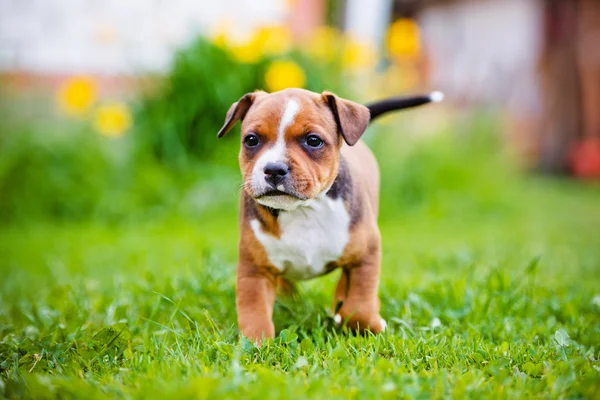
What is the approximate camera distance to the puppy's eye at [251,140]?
3.18m

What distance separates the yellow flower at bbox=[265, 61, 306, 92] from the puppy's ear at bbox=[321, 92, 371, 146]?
4.14 m

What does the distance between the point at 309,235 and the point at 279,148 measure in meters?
0.47

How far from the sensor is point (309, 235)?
3.31 m

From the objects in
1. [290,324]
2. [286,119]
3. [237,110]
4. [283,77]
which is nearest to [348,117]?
[286,119]

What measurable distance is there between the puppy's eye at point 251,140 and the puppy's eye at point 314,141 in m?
0.23

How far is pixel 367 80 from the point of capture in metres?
9.33

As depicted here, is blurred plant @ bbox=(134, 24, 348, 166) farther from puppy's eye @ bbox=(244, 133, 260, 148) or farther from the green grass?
puppy's eye @ bbox=(244, 133, 260, 148)

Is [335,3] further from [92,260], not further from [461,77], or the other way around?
[92,260]

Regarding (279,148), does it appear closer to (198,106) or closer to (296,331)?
(296,331)

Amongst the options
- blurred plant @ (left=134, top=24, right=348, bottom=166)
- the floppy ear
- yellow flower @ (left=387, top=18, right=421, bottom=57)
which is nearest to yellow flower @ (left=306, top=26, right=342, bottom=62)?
blurred plant @ (left=134, top=24, right=348, bottom=166)

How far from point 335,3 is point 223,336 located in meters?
14.6

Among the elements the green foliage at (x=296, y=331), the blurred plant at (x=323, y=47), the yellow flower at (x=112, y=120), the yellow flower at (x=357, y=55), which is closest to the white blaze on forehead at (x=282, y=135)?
the green foliage at (x=296, y=331)

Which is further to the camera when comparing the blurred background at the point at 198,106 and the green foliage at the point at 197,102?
the green foliage at the point at 197,102

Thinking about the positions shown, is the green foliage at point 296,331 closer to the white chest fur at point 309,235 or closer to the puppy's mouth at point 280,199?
the white chest fur at point 309,235
